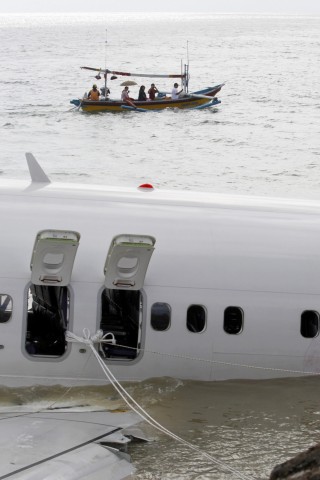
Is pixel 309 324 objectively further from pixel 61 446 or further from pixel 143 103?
pixel 143 103

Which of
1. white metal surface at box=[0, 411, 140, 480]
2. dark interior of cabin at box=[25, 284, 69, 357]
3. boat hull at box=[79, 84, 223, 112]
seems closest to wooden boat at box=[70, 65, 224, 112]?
boat hull at box=[79, 84, 223, 112]

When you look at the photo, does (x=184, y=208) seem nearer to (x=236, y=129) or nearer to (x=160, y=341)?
(x=160, y=341)

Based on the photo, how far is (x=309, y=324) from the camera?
60.8 ft

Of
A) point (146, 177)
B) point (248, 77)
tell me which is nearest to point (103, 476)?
point (146, 177)

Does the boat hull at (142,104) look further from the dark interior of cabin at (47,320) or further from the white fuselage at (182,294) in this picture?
the dark interior of cabin at (47,320)

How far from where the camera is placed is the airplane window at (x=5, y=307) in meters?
18.0

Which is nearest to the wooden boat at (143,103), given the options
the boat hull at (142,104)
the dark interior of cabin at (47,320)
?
the boat hull at (142,104)

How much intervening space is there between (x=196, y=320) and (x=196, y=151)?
46.2 metres

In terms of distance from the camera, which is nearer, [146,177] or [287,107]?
[146,177]

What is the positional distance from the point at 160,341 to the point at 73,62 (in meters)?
126

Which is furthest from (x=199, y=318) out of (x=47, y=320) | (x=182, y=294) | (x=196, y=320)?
(x=47, y=320)

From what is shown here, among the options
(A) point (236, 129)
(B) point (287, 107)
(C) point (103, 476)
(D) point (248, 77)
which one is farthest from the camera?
(D) point (248, 77)

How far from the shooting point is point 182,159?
6044cm

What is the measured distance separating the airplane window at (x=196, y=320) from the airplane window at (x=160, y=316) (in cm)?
36
